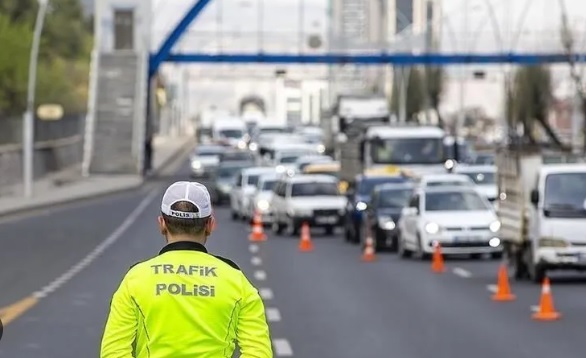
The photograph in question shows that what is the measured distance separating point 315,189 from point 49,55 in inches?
2639

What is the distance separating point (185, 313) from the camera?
6410mm

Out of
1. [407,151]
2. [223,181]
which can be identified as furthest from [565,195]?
[223,181]

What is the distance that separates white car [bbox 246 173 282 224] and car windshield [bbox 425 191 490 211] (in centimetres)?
1397

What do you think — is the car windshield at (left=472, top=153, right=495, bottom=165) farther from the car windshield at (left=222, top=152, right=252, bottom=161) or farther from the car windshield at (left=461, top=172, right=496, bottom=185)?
the car windshield at (left=461, top=172, right=496, bottom=185)

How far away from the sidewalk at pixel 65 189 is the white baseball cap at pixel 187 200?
153ft

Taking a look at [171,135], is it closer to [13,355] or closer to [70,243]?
[70,243]

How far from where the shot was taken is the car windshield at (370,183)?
4384cm

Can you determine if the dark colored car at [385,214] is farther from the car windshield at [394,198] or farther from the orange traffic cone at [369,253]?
the orange traffic cone at [369,253]

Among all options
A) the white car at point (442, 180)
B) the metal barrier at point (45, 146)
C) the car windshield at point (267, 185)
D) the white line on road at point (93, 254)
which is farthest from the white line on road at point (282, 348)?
the metal barrier at point (45, 146)

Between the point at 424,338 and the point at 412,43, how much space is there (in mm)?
105201

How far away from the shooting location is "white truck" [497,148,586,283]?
27.3 metres

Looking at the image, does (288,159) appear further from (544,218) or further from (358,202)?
(544,218)

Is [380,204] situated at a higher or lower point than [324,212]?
higher

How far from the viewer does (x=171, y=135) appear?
641 ft
